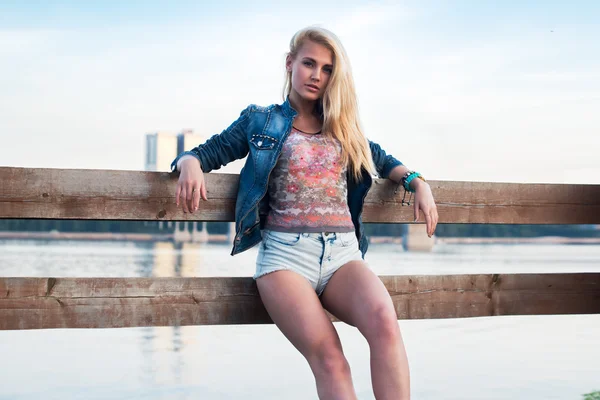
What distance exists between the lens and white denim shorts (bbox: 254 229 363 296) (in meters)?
2.44

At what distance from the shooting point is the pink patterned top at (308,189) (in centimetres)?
249

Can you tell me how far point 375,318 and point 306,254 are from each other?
13.3 inches

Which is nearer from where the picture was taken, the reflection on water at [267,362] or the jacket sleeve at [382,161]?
the jacket sleeve at [382,161]

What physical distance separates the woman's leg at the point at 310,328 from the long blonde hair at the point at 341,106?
1.74ft

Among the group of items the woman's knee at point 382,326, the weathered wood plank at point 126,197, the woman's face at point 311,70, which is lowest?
the woman's knee at point 382,326

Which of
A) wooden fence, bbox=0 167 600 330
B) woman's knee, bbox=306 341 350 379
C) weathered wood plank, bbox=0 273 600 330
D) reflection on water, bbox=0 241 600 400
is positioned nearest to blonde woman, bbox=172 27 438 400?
woman's knee, bbox=306 341 350 379

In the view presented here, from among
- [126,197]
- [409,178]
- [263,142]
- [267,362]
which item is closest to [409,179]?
[409,178]

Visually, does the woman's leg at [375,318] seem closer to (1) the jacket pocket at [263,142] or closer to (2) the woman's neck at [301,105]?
(1) the jacket pocket at [263,142]

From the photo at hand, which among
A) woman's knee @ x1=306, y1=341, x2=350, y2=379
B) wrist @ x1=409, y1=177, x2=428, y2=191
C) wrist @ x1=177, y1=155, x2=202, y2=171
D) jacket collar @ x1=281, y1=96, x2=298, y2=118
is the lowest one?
woman's knee @ x1=306, y1=341, x2=350, y2=379

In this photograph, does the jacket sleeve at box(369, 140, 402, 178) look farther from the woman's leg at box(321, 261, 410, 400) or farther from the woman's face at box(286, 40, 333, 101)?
the woman's leg at box(321, 261, 410, 400)

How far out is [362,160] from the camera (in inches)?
105

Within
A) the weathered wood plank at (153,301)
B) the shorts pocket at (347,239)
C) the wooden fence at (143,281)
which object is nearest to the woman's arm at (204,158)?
the wooden fence at (143,281)

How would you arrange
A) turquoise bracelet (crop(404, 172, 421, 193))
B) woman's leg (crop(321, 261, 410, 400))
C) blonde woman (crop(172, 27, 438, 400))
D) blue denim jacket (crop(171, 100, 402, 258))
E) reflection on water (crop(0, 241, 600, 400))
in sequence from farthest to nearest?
reflection on water (crop(0, 241, 600, 400)), turquoise bracelet (crop(404, 172, 421, 193)), blue denim jacket (crop(171, 100, 402, 258)), blonde woman (crop(172, 27, 438, 400)), woman's leg (crop(321, 261, 410, 400))

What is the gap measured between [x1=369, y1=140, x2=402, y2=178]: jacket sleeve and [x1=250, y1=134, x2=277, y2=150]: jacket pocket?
489 mm
